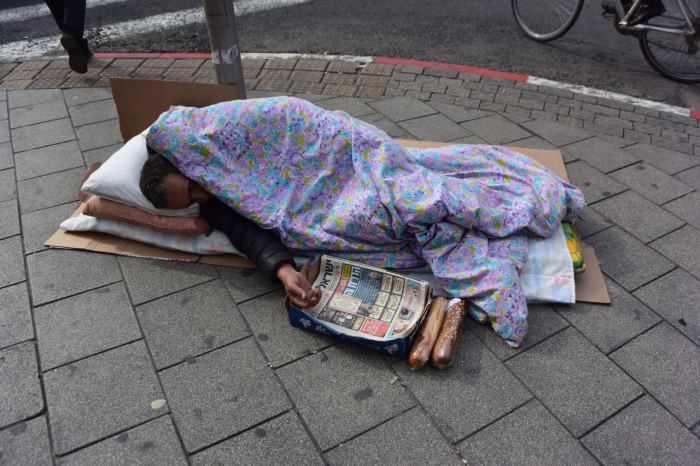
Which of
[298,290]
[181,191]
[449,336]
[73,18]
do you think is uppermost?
[73,18]

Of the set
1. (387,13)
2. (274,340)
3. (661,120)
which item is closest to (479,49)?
(387,13)

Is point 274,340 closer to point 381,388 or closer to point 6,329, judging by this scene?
point 381,388

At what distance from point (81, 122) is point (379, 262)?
8.84 ft

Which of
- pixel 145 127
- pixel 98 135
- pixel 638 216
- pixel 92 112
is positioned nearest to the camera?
pixel 638 216

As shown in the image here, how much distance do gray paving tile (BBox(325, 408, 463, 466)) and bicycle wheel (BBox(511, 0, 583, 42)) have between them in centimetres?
460

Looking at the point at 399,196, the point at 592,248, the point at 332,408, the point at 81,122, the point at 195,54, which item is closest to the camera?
the point at 332,408

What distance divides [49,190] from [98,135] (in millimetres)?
703

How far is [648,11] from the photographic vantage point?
15.2ft

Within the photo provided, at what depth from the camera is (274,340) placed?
2.25 metres

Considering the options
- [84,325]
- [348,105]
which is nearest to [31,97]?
[348,105]

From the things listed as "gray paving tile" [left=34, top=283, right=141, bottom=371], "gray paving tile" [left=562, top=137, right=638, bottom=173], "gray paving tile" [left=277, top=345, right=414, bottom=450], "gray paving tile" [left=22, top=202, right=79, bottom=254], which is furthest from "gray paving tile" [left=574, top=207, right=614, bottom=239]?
"gray paving tile" [left=22, top=202, right=79, bottom=254]

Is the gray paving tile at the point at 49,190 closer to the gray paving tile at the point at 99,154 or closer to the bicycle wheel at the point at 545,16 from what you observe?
the gray paving tile at the point at 99,154

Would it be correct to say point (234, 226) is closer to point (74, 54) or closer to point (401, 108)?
point (401, 108)

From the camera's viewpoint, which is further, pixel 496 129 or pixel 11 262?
pixel 496 129
